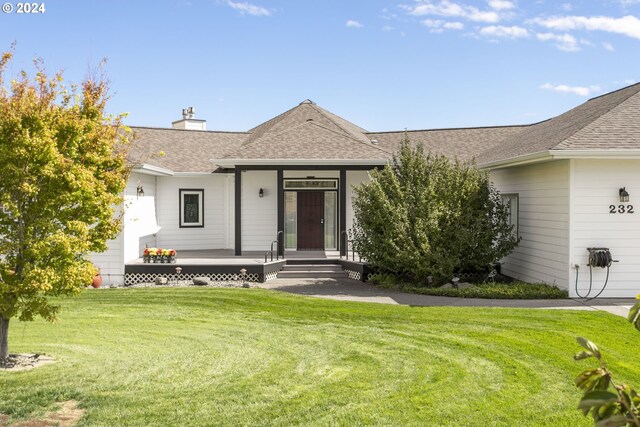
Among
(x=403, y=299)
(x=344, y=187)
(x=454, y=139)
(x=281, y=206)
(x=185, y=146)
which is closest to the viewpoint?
(x=403, y=299)

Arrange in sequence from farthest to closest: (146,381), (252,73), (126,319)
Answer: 1. (252,73)
2. (126,319)
3. (146,381)

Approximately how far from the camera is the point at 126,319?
1129cm

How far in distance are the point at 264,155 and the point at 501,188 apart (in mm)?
7521

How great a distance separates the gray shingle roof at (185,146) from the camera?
20.8m

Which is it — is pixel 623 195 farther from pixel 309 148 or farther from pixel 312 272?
pixel 309 148

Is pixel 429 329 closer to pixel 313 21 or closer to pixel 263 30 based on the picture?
pixel 313 21

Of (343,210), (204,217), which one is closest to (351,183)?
(343,210)

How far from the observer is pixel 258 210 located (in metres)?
19.5

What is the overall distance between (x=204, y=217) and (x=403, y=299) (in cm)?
980

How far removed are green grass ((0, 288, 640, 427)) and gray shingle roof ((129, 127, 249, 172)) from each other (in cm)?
899

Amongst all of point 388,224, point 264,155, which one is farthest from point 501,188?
point 264,155

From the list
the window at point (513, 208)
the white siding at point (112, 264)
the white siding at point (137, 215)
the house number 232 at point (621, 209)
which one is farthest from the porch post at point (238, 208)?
the house number 232 at point (621, 209)

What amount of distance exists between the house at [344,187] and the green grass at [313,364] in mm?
2725

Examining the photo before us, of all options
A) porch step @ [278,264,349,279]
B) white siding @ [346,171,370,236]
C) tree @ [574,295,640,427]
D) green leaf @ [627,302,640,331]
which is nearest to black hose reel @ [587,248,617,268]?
porch step @ [278,264,349,279]
